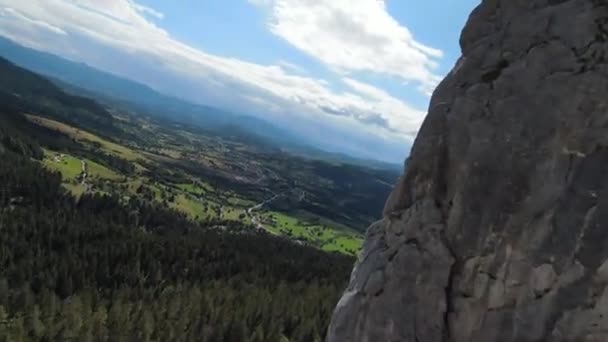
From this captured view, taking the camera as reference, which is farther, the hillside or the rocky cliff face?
the hillside

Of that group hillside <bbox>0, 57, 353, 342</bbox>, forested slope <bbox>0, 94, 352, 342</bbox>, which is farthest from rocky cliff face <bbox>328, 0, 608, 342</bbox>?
forested slope <bbox>0, 94, 352, 342</bbox>

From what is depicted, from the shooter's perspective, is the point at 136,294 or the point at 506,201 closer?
the point at 506,201

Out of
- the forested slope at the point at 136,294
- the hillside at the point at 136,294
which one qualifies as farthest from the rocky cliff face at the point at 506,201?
the forested slope at the point at 136,294

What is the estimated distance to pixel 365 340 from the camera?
29328mm

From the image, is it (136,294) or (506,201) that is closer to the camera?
(506,201)

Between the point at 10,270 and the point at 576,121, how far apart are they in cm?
15127

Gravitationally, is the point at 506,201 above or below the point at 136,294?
above

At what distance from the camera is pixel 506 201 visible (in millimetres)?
25375

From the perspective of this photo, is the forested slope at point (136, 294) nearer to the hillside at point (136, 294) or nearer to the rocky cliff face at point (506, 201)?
the hillside at point (136, 294)

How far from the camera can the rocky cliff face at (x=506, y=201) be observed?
22938 mm

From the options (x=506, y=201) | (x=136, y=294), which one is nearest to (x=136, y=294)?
(x=136, y=294)

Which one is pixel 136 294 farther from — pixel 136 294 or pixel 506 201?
pixel 506 201

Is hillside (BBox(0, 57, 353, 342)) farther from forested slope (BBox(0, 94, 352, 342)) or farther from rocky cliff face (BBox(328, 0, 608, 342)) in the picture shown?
rocky cliff face (BBox(328, 0, 608, 342))

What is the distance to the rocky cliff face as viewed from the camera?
75.3ft
